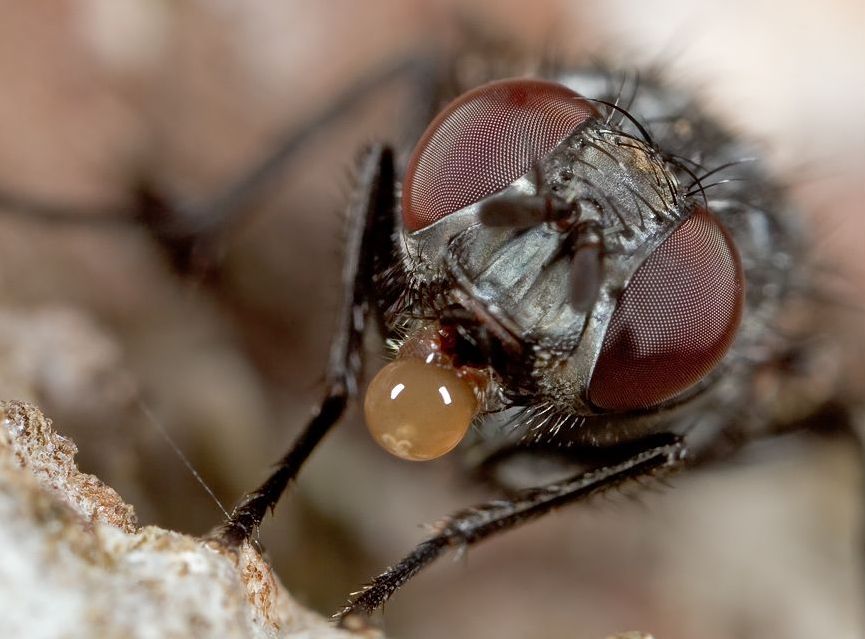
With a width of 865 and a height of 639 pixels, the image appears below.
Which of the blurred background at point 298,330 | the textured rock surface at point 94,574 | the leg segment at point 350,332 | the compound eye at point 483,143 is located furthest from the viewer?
the blurred background at point 298,330

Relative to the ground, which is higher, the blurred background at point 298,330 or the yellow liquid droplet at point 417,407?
the yellow liquid droplet at point 417,407

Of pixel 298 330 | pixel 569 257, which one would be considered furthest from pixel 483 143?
pixel 298 330

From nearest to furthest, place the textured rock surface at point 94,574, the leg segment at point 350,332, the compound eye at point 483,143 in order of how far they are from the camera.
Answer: the textured rock surface at point 94,574 → the leg segment at point 350,332 → the compound eye at point 483,143

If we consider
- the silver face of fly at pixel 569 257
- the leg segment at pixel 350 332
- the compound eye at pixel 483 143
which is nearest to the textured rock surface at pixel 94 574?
the leg segment at pixel 350 332

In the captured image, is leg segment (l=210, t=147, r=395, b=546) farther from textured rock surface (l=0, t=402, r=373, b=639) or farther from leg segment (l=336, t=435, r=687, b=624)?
leg segment (l=336, t=435, r=687, b=624)

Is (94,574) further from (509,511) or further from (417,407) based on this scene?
(509,511)

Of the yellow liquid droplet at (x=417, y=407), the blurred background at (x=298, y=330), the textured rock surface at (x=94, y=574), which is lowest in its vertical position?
the blurred background at (x=298, y=330)

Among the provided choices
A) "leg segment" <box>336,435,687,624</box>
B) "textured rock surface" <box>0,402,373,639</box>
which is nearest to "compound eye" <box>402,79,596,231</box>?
"leg segment" <box>336,435,687,624</box>

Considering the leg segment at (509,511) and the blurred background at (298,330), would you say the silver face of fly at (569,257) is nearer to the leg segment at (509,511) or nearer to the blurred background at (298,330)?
the leg segment at (509,511)
